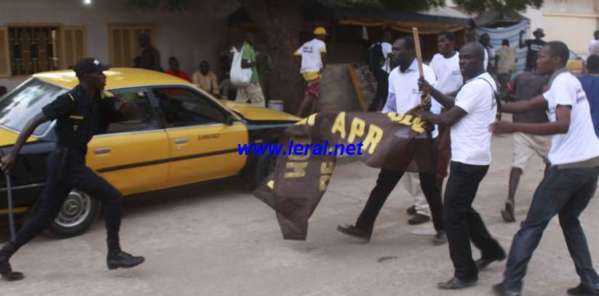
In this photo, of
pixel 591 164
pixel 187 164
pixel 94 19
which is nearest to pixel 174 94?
pixel 187 164

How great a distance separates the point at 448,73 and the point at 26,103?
4187mm

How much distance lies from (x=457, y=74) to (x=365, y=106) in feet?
17.6

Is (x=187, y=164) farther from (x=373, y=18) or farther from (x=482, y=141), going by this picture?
(x=373, y=18)

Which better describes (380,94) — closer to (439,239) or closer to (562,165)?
(439,239)

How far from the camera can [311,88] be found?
10.8 meters

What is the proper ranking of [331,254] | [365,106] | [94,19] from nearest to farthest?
[331,254]
[94,19]
[365,106]

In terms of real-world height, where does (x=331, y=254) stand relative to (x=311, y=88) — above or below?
below

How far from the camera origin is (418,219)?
6.64m

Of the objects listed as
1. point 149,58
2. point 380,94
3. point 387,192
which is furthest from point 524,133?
point 380,94

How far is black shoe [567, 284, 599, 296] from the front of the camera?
15.4 feet

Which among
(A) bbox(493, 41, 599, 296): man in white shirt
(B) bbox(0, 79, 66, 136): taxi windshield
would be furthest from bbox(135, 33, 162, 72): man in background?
(A) bbox(493, 41, 599, 296): man in white shirt

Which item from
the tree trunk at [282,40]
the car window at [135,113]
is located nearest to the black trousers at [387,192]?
the car window at [135,113]

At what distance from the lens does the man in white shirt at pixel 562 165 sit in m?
4.36

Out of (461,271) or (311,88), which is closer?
(461,271)
